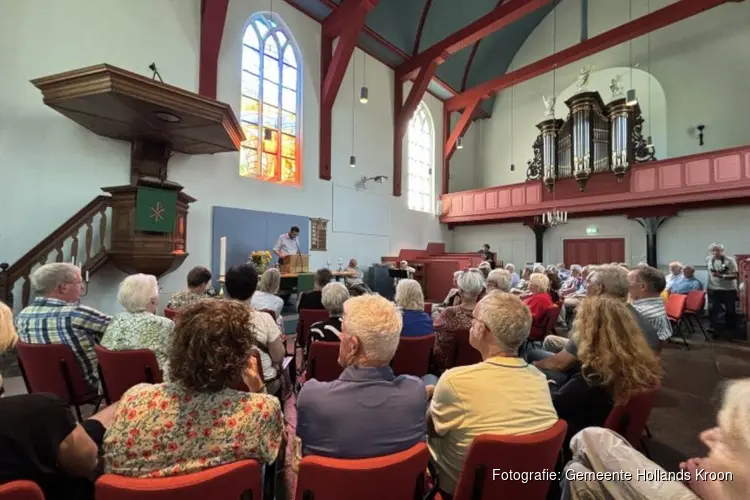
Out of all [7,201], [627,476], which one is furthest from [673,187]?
[7,201]

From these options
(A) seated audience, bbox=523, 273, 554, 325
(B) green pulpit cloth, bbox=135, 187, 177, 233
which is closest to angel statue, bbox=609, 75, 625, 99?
(A) seated audience, bbox=523, 273, 554, 325

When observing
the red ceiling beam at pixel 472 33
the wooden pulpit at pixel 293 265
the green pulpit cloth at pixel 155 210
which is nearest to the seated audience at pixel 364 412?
the green pulpit cloth at pixel 155 210

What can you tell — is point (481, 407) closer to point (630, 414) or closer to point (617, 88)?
point (630, 414)

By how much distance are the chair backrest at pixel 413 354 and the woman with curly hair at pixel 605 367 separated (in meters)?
0.86

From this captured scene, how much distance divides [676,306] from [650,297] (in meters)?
3.46

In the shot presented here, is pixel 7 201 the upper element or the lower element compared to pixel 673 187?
lower

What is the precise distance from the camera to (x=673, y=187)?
8031mm

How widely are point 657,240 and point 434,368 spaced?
939 centimetres

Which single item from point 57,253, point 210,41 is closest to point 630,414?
point 57,253

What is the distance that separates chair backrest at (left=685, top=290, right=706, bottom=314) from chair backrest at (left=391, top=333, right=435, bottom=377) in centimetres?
594

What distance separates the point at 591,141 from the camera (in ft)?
30.9

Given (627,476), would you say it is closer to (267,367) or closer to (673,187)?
(267,367)

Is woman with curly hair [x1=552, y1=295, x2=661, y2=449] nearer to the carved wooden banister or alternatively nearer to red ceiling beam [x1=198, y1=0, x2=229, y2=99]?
the carved wooden banister

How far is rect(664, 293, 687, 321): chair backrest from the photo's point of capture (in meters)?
5.49
